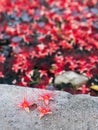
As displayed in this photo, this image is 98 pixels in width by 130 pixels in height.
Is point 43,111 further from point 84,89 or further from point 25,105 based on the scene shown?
point 84,89

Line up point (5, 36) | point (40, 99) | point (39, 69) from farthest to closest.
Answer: point (5, 36), point (39, 69), point (40, 99)

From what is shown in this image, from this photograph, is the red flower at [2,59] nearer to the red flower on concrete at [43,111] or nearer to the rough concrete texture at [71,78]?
the rough concrete texture at [71,78]

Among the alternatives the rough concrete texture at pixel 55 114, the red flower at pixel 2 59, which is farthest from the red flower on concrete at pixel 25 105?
the red flower at pixel 2 59

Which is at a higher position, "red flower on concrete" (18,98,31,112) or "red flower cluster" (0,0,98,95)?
"red flower on concrete" (18,98,31,112)

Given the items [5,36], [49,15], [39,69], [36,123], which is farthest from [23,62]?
[36,123]

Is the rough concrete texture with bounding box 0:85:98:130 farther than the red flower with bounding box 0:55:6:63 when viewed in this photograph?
No

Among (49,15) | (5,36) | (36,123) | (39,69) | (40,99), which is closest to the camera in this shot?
(36,123)

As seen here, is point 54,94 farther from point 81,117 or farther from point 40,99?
point 81,117

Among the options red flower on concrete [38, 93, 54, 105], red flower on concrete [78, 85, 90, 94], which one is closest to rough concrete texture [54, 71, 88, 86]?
red flower on concrete [78, 85, 90, 94]

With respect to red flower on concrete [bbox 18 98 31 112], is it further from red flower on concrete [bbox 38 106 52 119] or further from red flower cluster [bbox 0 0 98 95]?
red flower cluster [bbox 0 0 98 95]
